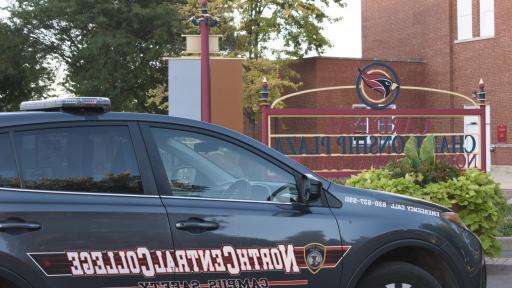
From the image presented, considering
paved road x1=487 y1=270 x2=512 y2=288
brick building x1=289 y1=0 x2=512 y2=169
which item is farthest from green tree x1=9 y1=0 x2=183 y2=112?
paved road x1=487 y1=270 x2=512 y2=288

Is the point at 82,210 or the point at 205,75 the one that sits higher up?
the point at 205,75

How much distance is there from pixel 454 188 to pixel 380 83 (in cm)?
720

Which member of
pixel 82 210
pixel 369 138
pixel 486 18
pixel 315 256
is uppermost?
pixel 486 18

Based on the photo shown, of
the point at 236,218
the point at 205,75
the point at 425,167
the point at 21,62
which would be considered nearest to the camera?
the point at 236,218

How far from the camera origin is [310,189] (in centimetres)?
413

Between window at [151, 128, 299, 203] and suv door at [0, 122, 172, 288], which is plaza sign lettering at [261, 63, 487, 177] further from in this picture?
suv door at [0, 122, 172, 288]

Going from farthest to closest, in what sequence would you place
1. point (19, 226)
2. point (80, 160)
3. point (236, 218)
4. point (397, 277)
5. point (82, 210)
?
point (397, 277)
point (236, 218)
point (80, 160)
point (82, 210)
point (19, 226)

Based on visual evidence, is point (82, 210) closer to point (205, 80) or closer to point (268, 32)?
point (205, 80)

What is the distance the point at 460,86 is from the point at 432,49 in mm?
2291

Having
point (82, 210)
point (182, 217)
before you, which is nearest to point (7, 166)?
point (82, 210)

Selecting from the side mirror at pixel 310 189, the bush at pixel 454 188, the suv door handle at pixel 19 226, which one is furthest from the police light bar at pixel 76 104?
the bush at pixel 454 188

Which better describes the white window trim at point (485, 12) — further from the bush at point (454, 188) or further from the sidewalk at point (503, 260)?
the bush at point (454, 188)

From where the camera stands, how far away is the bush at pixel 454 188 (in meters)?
7.37

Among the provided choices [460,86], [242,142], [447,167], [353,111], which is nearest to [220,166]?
[242,142]
